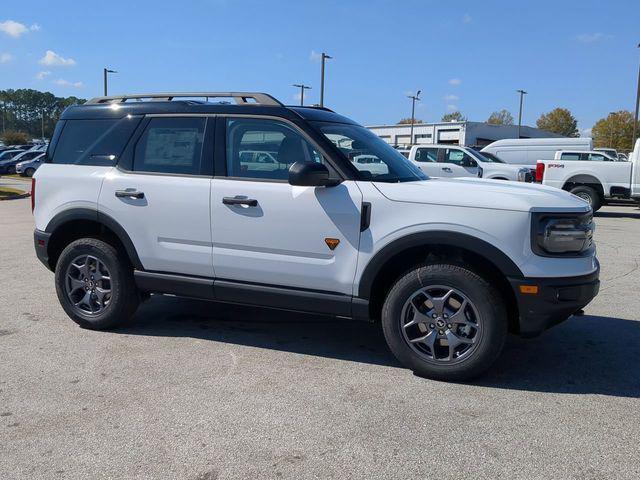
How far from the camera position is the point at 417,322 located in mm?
4129

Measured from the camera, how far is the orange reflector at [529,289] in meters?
3.81

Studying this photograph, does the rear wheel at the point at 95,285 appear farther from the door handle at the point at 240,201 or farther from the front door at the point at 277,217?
the door handle at the point at 240,201

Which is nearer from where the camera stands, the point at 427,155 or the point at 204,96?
the point at 204,96

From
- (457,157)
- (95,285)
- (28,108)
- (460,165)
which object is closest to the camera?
(95,285)

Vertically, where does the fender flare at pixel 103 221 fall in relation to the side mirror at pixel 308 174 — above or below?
below

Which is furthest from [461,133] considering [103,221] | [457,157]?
[103,221]

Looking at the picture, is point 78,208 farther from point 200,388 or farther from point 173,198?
point 200,388

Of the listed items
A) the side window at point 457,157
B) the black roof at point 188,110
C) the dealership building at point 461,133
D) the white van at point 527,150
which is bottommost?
the black roof at point 188,110

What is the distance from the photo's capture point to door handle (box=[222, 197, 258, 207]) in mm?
A: 4441

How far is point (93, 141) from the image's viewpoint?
521cm

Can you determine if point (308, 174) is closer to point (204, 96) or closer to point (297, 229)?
point (297, 229)

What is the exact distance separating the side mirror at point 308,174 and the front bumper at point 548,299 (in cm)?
142

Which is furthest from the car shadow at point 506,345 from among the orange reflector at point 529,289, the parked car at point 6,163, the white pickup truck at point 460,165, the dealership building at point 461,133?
the dealership building at point 461,133

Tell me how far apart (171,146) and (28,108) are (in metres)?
153
